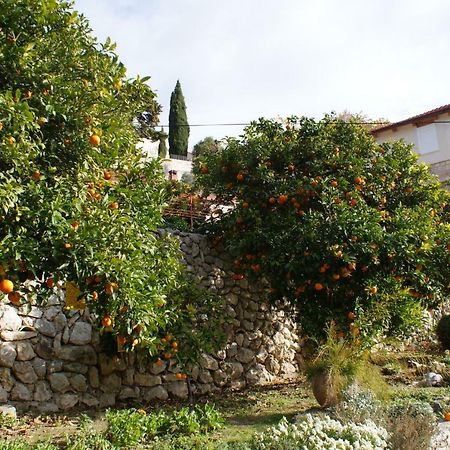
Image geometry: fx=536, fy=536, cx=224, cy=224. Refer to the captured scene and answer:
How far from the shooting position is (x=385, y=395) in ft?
20.6

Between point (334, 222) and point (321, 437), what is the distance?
376 cm

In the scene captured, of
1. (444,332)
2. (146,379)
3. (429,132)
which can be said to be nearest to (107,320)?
(146,379)

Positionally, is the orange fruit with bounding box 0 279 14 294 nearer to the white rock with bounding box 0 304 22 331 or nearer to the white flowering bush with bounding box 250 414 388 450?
the white flowering bush with bounding box 250 414 388 450

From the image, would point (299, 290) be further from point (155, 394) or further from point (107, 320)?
point (107, 320)

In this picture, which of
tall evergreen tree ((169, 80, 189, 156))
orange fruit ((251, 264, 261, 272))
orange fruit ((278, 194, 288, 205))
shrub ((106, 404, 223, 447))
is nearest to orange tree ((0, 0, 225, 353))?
shrub ((106, 404, 223, 447))

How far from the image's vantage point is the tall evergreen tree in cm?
3159

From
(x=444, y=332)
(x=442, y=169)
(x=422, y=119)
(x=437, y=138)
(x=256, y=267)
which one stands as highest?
(x=422, y=119)

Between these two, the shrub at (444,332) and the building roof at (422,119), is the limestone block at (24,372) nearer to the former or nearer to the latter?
the shrub at (444,332)

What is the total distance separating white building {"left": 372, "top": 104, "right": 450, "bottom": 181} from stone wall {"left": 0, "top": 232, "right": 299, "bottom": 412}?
15.7 m

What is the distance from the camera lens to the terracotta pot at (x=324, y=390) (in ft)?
20.1

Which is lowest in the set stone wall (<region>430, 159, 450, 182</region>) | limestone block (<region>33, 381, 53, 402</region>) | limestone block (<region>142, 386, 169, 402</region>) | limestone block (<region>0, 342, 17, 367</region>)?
limestone block (<region>142, 386, 169, 402</region>)

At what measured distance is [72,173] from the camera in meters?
4.50

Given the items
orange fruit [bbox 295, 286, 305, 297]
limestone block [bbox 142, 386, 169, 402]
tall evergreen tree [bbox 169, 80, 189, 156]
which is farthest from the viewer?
tall evergreen tree [bbox 169, 80, 189, 156]

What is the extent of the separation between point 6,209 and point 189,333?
135 inches
